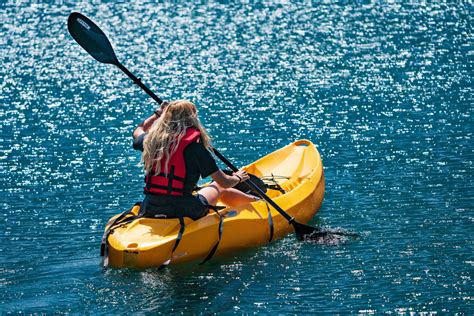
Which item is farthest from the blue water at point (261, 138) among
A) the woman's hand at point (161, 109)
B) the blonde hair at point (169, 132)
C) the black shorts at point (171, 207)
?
the woman's hand at point (161, 109)

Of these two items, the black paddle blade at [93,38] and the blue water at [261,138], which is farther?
the black paddle blade at [93,38]

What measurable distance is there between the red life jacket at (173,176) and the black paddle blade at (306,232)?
4.41ft

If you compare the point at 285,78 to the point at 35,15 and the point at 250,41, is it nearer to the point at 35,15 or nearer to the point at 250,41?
the point at 250,41

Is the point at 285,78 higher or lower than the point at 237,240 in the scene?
Answer: lower

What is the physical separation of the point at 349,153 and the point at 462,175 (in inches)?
67.4

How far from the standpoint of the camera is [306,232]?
9.61 meters

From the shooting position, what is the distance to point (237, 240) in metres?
9.12

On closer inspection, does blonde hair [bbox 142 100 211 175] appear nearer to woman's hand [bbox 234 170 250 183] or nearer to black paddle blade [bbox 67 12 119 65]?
woman's hand [bbox 234 170 250 183]

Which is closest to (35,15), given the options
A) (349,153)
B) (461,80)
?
(461,80)

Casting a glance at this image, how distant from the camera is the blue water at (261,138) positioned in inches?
331

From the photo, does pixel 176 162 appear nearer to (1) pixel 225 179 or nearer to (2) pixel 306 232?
(1) pixel 225 179

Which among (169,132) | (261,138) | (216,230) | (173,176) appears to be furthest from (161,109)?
(261,138)

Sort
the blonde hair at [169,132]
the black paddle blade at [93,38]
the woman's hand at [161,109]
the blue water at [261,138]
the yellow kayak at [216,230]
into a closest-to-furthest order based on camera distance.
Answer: the blue water at [261,138], the yellow kayak at [216,230], the blonde hair at [169,132], the woman's hand at [161,109], the black paddle blade at [93,38]

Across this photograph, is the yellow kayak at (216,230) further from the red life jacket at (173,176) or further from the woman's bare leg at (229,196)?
the red life jacket at (173,176)
